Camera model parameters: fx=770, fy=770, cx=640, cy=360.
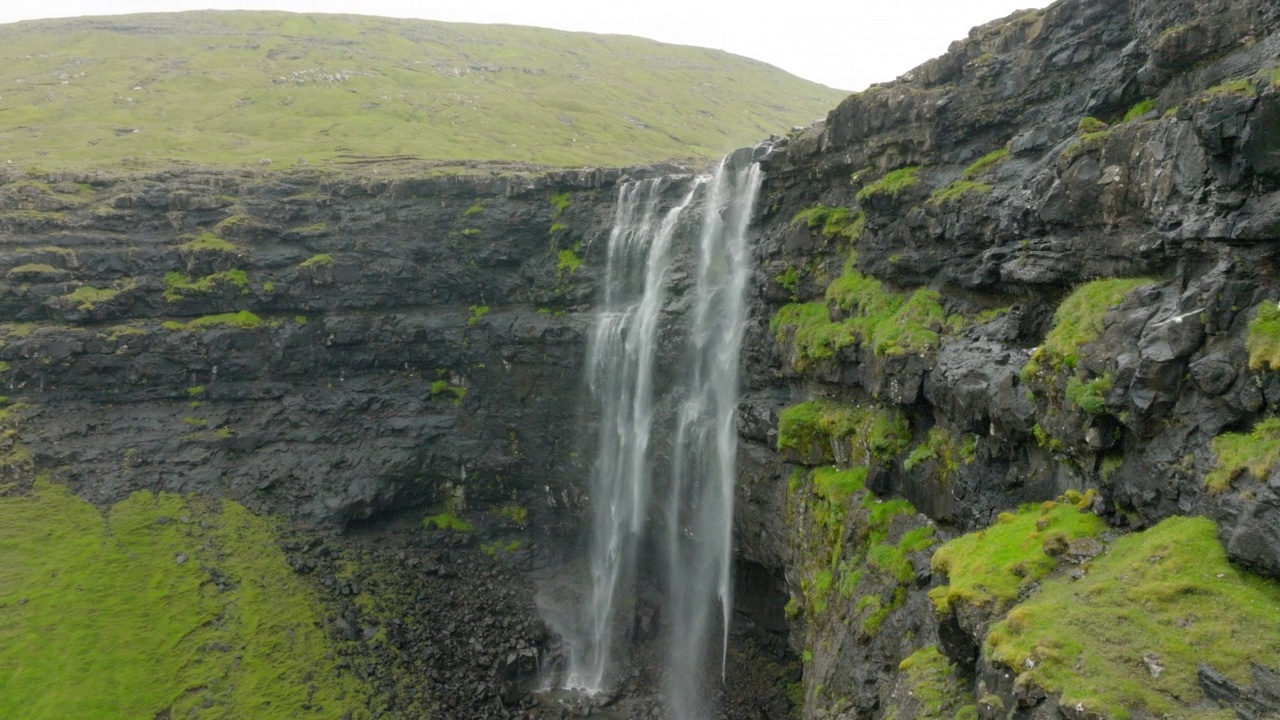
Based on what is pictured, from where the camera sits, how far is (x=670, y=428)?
133 ft

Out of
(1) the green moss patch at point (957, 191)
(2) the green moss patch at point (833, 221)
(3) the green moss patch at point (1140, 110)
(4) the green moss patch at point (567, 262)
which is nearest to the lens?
(3) the green moss patch at point (1140, 110)

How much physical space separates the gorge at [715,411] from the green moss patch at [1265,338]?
5 cm

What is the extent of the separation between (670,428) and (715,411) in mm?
3622

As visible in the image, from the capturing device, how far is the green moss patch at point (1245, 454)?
1159cm

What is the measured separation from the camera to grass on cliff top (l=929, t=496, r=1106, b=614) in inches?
590

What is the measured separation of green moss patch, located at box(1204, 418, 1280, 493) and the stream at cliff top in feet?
76.7

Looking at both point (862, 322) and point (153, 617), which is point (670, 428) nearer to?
point (862, 322)

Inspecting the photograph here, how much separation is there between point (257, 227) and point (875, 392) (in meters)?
43.6

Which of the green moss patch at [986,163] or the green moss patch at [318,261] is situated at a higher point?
the green moss patch at [986,163]

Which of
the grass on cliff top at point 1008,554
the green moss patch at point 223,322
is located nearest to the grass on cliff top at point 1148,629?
the grass on cliff top at point 1008,554

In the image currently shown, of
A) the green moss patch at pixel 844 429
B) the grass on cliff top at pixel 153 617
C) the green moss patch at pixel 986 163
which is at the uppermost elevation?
the green moss patch at pixel 986 163

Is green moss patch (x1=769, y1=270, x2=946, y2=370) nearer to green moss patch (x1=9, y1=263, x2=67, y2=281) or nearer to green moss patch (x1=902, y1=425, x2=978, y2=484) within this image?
green moss patch (x1=902, y1=425, x2=978, y2=484)

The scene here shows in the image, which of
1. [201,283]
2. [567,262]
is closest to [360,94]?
[201,283]

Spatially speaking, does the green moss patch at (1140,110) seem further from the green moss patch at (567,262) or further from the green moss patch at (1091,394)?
the green moss patch at (567,262)
